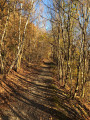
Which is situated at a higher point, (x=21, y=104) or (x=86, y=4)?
(x=86, y=4)

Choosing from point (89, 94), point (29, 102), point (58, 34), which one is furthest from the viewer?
point (58, 34)

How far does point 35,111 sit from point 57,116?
118 cm

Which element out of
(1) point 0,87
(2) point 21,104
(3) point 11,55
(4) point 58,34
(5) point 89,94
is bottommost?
(5) point 89,94

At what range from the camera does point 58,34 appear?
444 inches

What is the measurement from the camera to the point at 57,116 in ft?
18.0

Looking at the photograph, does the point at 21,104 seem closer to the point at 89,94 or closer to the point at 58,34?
the point at 89,94

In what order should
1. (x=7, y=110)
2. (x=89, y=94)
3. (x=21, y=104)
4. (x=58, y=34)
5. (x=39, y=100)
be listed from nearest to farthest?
1. (x=7, y=110)
2. (x=21, y=104)
3. (x=39, y=100)
4. (x=89, y=94)
5. (x=58, y=34)

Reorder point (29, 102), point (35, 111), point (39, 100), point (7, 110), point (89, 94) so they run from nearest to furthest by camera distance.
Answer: point (7, 110)
point (35, 111)
point (29, 102)
point (39, 100)
point (89, 94)

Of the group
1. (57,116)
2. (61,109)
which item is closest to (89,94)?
(61,109)

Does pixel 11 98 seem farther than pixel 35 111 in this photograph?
Yes

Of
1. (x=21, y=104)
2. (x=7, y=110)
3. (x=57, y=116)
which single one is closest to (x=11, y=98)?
(x=21, y=104)

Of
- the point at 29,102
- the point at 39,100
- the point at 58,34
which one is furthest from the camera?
the point at 58,34

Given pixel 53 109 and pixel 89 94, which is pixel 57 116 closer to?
pixel 53 109

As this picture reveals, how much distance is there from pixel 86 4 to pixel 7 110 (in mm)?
7153
